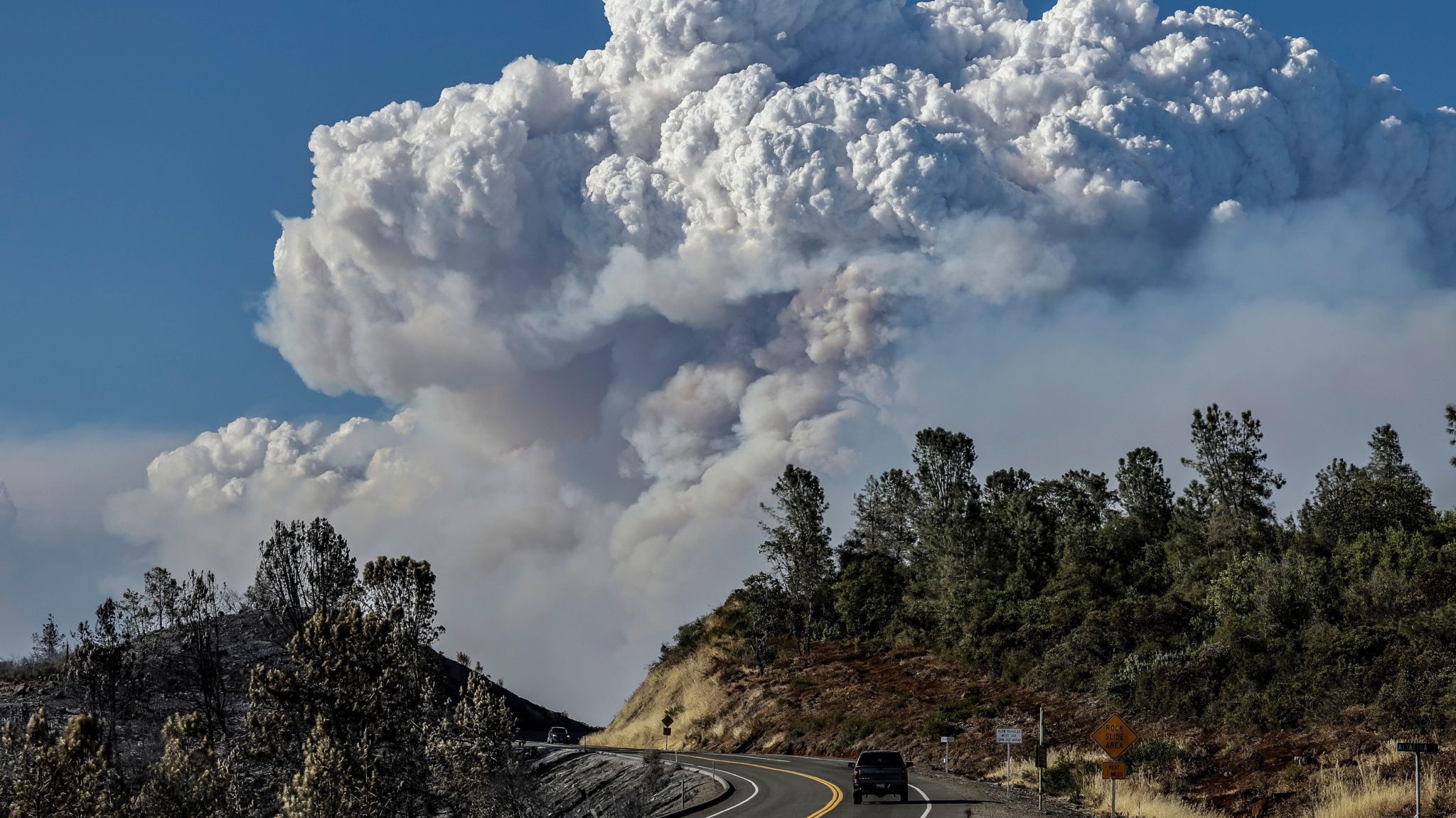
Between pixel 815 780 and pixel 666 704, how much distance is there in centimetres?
4598

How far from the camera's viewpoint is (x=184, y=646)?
259ft

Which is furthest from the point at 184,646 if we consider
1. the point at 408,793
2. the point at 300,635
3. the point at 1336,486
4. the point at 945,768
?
the point at 1336,486

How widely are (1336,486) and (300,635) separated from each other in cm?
6407

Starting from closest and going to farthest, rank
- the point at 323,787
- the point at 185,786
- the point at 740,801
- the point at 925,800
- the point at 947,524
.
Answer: the point at 323,787
the point at 925,800
the point at 185,786
the point at 740,801
the point at 947,524

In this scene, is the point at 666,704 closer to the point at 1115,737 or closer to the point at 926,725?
the point at 926,725

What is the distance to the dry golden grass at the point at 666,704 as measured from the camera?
76750 millimetres

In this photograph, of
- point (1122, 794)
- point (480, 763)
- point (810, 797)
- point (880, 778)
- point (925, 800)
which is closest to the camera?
point (1122, 794)

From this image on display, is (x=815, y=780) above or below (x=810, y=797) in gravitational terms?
below

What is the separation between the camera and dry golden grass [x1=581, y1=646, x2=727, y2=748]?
76.8 m

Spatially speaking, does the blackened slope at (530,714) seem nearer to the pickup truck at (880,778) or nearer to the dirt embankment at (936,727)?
the dirt embankment at (936,727)

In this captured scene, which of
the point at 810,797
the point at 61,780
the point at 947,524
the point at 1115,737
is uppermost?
the point at 947,524

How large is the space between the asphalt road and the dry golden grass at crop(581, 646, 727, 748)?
27400 millimetres

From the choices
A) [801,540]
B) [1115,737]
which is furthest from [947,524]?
[1115,737]

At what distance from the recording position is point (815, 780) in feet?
134
